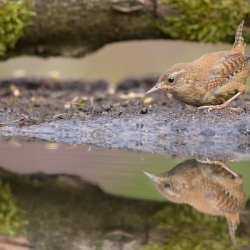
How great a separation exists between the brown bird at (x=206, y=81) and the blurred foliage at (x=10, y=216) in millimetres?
3389

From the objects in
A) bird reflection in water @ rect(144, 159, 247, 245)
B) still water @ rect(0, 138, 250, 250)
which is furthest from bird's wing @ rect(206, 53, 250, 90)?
bird reflection in water @ rect(144, 159, 247, 245)

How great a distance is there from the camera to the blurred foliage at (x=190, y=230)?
3148 mm

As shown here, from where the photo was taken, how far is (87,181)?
15.3ft

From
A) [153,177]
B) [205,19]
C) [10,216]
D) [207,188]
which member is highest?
[10,216]

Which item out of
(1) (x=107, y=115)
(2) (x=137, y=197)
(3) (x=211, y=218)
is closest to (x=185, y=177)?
(2) (x=137, y=197)

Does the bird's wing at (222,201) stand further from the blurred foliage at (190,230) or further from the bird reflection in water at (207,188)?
the blurred foliage at (190,230)

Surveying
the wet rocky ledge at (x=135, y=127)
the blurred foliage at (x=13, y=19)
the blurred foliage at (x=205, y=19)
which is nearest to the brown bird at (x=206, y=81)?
the wet rocky ledge at (x=135, y=127)

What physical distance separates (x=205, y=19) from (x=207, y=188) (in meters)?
5.29

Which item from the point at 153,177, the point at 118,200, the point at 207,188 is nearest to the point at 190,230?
the point at 118,200

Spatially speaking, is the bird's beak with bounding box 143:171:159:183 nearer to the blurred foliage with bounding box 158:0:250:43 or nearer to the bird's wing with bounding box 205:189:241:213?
the bird's wing with bounding box 205:189:241:213

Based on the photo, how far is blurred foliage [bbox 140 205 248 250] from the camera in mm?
3148

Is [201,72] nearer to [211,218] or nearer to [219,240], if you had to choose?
[211,218]

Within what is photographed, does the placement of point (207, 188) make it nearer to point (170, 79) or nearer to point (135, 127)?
point (135, 127)

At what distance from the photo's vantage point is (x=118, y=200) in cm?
411
